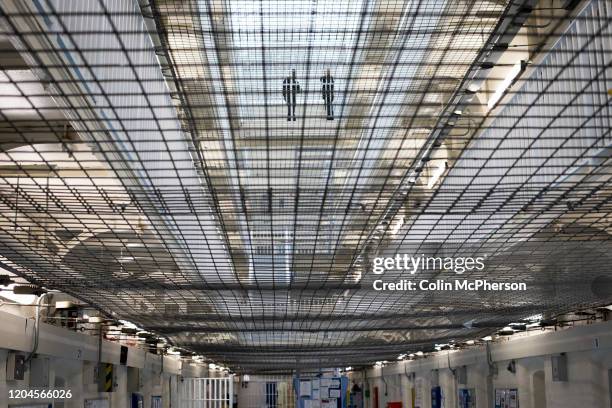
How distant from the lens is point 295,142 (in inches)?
157

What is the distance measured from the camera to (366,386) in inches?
1109

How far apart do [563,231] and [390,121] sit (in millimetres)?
2574

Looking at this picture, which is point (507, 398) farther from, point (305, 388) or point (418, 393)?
point (305, 388)

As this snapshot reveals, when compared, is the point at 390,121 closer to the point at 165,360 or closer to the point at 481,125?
the point at 481,125

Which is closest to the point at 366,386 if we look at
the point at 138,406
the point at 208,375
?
the point at 208,375

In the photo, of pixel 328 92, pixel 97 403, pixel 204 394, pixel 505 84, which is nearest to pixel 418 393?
pixel 204 394

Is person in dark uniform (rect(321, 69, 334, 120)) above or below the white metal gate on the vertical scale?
above

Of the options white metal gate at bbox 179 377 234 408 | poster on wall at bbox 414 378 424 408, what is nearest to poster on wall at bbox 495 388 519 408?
white metal gate at bbox 179 377 234 408

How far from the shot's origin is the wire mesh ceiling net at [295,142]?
10.2 ft

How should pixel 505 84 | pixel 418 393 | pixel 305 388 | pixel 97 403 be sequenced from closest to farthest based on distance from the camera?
pixel 505 84
pixel 97 403
pixel 418 393
pixel 305 388

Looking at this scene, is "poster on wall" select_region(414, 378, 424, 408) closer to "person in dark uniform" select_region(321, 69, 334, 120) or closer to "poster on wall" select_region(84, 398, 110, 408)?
"poster on wall" select_region(84, 398, 110, 408)

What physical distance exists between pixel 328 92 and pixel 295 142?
1.91ft

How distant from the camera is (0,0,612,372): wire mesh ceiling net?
312 cm

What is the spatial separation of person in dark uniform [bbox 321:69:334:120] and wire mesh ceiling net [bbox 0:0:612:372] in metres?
0.01
